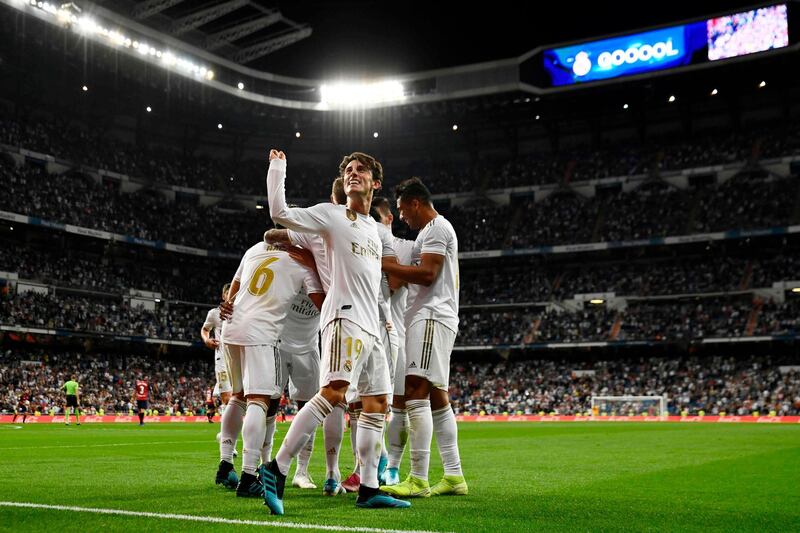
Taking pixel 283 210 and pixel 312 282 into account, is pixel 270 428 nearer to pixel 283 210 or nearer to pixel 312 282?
pixel 312 282

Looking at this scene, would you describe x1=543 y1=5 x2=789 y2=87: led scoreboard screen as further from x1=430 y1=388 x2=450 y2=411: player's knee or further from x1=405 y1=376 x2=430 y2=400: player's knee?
x1=405 y1=376 x2=430 y2=400: player's knee

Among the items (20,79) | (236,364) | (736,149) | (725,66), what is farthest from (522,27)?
(236,364)

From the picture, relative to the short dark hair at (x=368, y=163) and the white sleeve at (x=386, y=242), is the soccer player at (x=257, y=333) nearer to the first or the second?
the white sleeve at (x=386, y=242)

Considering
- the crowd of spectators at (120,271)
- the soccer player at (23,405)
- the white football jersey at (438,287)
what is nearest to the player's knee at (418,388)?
the white football jersey at (438,287)

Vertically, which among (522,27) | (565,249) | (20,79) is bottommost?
(565,249)

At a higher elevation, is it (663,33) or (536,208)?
(663,33)

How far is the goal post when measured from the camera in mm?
42594

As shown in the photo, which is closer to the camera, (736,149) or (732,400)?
(732,400)

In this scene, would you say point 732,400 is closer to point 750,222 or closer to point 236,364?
point 750,222

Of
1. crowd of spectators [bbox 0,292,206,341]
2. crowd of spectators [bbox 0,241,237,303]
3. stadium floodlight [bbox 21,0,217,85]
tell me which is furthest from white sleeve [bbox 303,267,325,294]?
crowd of spectators [bbox 0,241,237,303]

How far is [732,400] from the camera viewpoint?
143 feet

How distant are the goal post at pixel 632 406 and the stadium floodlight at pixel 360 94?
27.6 meters

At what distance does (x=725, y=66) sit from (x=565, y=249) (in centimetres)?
1558

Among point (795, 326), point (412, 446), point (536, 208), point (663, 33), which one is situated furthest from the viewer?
point (536, 208)
